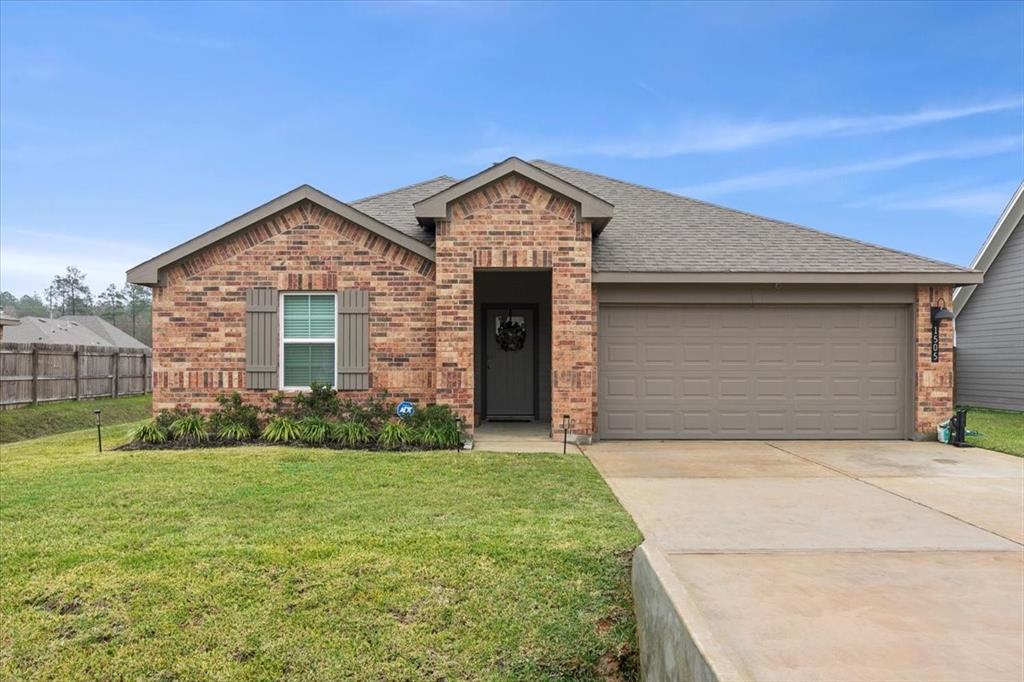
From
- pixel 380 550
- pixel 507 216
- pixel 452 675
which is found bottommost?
pixel 452 675

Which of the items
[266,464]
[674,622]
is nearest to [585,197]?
[266,464]

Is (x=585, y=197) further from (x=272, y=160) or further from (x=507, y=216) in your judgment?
(x=272, y=160)

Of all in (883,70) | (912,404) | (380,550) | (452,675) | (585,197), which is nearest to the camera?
(452,675)

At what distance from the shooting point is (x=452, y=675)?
11.0 feet

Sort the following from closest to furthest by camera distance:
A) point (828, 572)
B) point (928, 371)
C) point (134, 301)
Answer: point (828, 572) → point (928, 371) → point (134, 301)

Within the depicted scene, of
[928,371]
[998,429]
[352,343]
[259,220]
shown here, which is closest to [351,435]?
[352,343]

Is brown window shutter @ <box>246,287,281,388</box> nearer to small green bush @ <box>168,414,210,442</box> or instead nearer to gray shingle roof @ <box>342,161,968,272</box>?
small green bush @ <box>168,414,210,442</box>

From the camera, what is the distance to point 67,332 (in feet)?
108

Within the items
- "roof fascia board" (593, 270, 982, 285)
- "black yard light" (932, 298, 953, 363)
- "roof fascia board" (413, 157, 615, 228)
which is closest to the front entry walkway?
"roof fascia board" (593, 270, 982, 285)

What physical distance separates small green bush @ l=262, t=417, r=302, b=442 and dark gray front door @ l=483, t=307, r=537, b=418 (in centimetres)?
410

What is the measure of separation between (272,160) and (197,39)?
8.81 m

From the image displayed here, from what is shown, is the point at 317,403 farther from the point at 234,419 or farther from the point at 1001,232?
the point at 1001,232

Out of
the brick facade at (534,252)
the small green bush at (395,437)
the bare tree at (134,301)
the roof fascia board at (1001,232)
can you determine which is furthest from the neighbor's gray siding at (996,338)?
the bare tree at (134,301)

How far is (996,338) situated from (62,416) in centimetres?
2404
